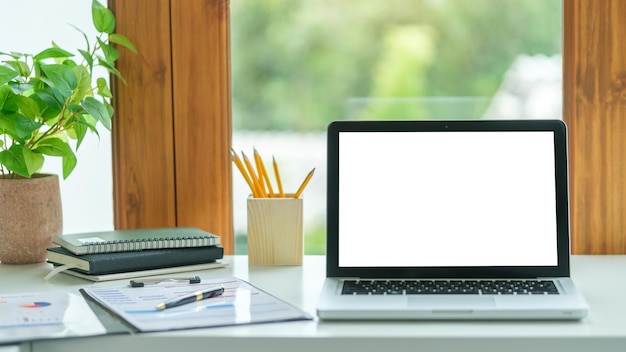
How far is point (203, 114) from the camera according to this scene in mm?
1674

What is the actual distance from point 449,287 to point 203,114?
0.67 meters

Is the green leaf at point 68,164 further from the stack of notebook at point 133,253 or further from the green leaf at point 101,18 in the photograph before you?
the green leaf at point 101,18

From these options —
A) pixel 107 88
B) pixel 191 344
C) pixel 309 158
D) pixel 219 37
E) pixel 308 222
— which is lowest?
pixel 191 344

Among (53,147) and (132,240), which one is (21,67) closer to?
(53,147)

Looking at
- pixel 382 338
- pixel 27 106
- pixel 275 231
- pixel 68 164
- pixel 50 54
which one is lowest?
pixel 382 338

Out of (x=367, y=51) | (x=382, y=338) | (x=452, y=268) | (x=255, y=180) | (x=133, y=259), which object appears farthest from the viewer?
(x=367, y=51)

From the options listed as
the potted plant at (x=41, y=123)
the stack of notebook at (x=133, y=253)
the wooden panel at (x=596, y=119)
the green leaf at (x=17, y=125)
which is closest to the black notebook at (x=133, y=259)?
the stack of notebook at (x=133, y=253)

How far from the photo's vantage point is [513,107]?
1654 millimetres

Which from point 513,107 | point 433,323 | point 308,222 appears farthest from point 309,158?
point 433,323

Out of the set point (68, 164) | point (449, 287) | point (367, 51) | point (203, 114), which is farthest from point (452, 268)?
point (68, 164)

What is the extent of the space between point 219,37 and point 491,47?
544mm

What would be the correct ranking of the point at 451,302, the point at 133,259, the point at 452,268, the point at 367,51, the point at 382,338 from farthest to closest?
the point at 367,51, the point at 133,259, the point at 452,268, the point at 451,302, the point at 382,338

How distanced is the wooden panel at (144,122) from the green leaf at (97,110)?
0.59ft

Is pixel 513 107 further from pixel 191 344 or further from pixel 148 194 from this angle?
pixel 191 344
